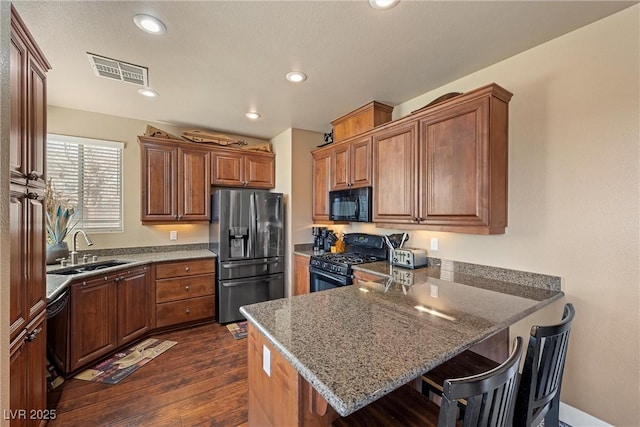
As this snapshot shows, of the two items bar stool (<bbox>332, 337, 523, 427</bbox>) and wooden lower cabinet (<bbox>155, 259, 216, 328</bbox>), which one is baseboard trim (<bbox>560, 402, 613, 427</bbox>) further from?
wooden lower cabinet (<bbox>155, 259, 216, 328</bbox>)

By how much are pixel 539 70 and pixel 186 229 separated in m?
4.19

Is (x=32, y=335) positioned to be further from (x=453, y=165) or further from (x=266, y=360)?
(x=453, y=165)

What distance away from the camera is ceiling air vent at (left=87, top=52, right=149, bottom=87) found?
2.16 meters

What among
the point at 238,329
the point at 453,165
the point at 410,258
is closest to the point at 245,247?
the point at 238,329

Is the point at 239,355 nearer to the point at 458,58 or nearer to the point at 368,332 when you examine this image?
the point at 368,332

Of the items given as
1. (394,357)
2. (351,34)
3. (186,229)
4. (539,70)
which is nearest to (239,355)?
(186,229)

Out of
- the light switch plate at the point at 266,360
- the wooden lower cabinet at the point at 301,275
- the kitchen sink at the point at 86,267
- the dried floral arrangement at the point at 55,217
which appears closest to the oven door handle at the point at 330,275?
the wooden lower cabinet at the point at 301,275

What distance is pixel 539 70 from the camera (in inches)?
77.4

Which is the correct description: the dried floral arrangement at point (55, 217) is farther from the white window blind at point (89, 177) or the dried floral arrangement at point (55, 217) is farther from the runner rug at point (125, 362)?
the runner rug at point (125, 362)

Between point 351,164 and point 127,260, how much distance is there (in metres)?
2.80

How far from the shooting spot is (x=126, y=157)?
3.49m

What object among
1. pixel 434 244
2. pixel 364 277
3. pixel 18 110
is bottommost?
pixel 364 277

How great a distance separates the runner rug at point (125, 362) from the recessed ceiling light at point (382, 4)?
3402 millimetres

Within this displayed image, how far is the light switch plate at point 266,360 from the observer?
4.16 feet
